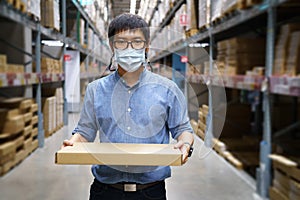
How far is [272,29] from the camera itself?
10.1 ft

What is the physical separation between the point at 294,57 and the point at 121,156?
2.10 m

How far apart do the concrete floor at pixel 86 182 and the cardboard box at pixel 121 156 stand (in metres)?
1.51

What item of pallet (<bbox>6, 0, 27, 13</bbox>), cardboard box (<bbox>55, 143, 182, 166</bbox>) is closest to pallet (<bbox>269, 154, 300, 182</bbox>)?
cardboard box (<bbox>55, 143, 182, 166</bbox>)

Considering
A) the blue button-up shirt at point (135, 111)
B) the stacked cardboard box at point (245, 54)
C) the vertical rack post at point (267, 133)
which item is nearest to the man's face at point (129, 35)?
the blue button-up shirt at point (135, 111)

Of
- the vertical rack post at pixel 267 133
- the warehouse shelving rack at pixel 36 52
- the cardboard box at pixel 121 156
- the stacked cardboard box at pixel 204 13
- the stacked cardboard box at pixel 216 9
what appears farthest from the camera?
the stacked cardboard box at pixel 204 13

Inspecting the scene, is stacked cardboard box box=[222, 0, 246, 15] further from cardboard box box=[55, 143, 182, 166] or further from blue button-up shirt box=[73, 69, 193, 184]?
cardboard box box=[55, 143, 182, 166]

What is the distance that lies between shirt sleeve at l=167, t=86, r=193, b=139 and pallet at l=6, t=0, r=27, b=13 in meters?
2.79

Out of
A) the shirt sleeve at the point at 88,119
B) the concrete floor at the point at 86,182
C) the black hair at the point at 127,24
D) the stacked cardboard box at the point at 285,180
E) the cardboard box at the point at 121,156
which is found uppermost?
the black hair at the point at 127,24

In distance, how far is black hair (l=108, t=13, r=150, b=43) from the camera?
141 cm

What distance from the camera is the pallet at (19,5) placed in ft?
12.4

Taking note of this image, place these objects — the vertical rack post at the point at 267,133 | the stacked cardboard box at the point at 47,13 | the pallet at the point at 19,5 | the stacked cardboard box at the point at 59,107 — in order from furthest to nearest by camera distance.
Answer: the stacked cardboard box at the point at 59,107, the stacked cardboard box at the point at 47,13, the pallet at the point at 19,5, the vertical rack post at the point at 267,133

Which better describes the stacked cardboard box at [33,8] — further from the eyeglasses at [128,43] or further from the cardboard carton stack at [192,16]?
the eyeglasses at [128,43]

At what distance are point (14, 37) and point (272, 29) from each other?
387cm

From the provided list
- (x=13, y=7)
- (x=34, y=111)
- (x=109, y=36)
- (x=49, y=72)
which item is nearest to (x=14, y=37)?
(x=49, y=72)
